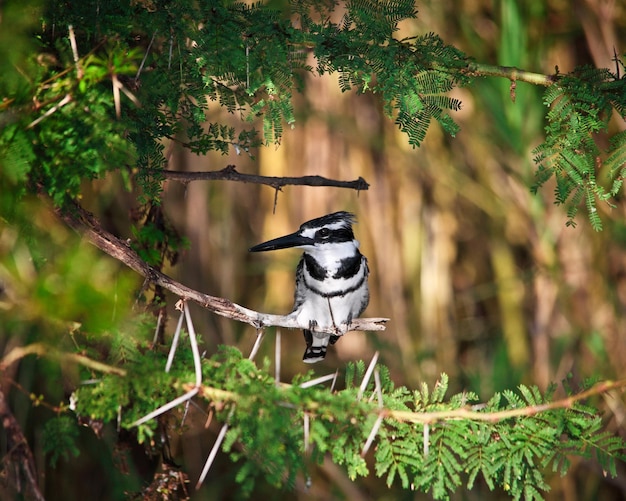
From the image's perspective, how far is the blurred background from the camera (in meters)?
4.01

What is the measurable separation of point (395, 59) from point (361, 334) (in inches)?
105

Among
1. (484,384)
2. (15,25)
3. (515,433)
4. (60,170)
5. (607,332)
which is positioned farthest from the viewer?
(607,332)

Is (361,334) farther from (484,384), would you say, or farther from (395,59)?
(395,59)

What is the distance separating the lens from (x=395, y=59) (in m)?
1.92

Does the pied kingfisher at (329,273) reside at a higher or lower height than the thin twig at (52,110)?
lower

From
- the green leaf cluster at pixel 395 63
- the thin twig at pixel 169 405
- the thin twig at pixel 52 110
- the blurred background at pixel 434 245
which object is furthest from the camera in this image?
the blurred background at pixel 434 245

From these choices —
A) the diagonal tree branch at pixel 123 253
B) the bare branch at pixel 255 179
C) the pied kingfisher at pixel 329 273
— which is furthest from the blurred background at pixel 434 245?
the diagonal tree branch at pixel 123 253

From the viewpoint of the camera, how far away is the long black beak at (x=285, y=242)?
2760mm

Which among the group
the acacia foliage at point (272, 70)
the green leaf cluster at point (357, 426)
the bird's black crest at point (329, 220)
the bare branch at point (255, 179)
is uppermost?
the acacia foliage at point (272, 70)

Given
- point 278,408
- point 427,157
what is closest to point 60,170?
point 278,408

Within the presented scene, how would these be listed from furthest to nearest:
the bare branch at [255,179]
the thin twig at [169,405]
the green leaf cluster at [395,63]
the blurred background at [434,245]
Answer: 1. the blurred background at [434,245]
2. the bare branch at [255,179]
3. the green leaf cluster at [395,63]
4. the thin twig at [169,405]

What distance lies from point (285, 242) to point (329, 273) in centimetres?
29

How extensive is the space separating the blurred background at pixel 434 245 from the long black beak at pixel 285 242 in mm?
1145

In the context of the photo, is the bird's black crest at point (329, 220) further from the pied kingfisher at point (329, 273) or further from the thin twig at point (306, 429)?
the thin twig at point (306, 429)
